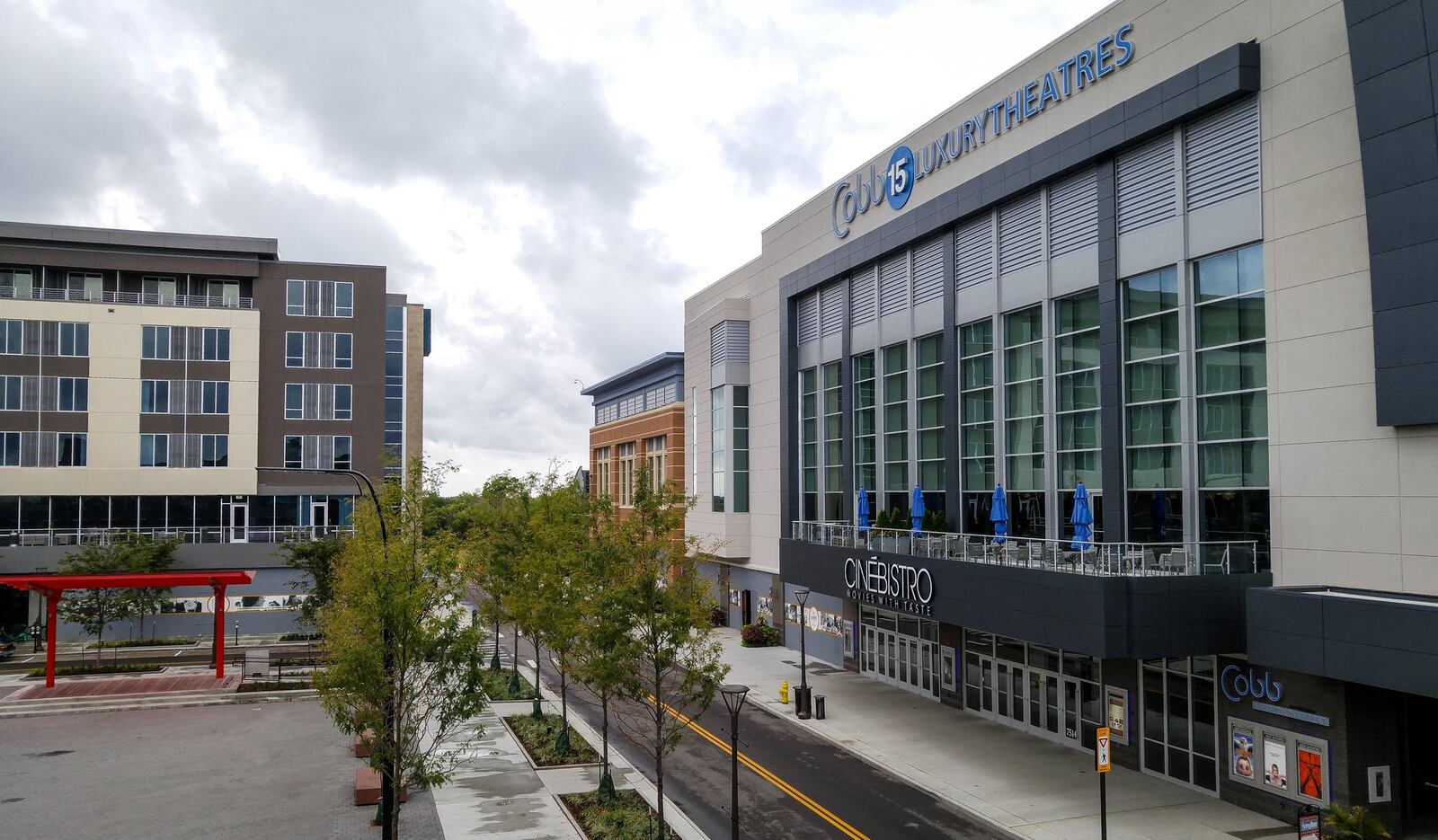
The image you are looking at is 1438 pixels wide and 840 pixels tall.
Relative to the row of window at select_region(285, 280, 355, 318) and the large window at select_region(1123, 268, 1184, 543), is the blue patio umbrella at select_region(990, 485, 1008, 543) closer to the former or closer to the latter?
the large window at select_region(1123, 268, 1184, 543)

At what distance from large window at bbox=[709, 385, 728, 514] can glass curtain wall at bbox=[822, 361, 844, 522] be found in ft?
33.9

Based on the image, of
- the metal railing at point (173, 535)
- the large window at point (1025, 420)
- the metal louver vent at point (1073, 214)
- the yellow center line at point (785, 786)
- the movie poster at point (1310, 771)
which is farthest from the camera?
the metal railing at point (173, 535)

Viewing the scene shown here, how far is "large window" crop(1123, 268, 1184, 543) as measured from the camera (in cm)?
2670

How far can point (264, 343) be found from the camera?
60.9 m

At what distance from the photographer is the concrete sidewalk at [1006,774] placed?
22.9 meters

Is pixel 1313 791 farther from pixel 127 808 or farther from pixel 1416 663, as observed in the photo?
pixel 127 808

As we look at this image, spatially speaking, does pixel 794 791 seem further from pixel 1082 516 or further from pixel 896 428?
pixel 896 428

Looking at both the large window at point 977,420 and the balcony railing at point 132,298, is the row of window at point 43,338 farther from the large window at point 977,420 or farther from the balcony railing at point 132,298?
the large window at point 977,420

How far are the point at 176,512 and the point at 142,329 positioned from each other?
10.8m

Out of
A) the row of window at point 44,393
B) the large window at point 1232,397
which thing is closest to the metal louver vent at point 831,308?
the large window at point 1232,397

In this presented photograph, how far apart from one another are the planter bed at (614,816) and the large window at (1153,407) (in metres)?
15.2

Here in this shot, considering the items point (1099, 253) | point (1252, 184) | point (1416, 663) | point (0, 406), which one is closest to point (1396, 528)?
point (1416, 663)

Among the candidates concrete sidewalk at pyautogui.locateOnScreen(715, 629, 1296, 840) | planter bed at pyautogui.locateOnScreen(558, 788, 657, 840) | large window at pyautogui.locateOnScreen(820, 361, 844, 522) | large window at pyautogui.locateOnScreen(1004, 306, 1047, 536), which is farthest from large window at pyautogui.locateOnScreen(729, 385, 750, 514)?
planter bed at pyautogui.locateOnScreen(558, 788, 657, 840)

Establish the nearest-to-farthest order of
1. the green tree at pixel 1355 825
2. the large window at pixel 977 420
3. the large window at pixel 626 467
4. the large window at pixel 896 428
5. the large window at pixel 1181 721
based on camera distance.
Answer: the green tree at pixel 1355 825 < the large window at pixel 1181 721 < the large window at pixel 977 420 < the large window at pixel 896 428 < the large window at pixel 626 467
